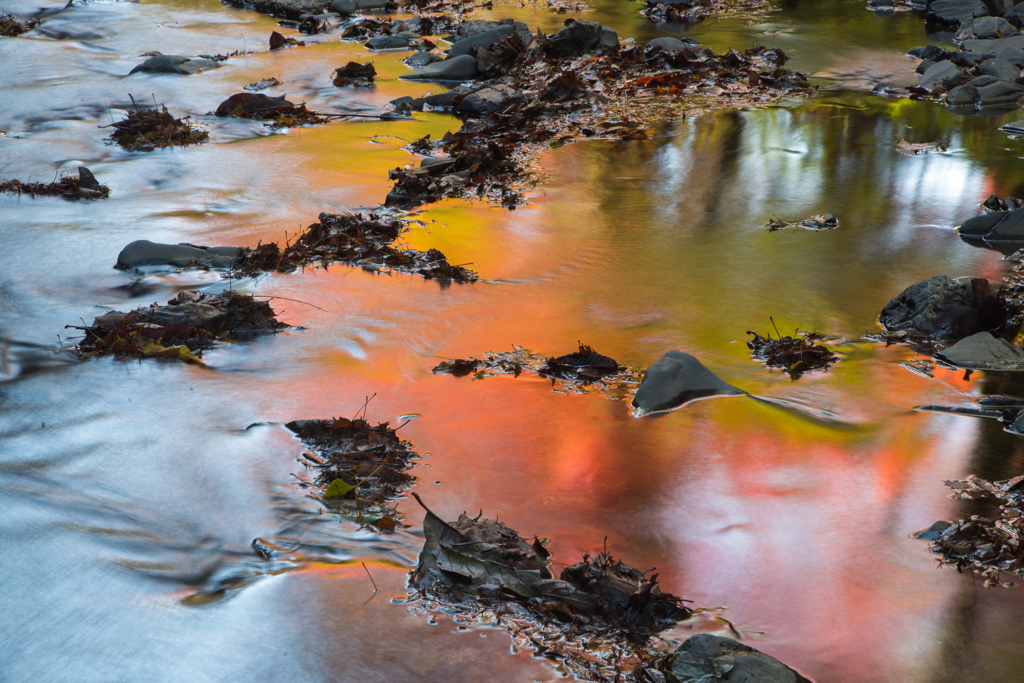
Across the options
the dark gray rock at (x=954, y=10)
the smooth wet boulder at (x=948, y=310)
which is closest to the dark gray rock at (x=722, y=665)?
the smooth wet boulder at (x=948, y=310)

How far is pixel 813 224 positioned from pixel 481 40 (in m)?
6.97

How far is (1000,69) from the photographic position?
959 centimetres

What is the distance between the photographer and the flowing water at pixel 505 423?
2.61m

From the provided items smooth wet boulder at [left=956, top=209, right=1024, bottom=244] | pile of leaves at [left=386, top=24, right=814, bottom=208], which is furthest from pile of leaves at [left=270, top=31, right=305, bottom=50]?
smooth wet boulder at [left=956, top=209, right=1024, bottom=244]

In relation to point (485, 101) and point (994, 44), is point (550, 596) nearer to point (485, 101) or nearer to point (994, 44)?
point (485, 101)

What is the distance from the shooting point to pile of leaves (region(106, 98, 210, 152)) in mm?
8203

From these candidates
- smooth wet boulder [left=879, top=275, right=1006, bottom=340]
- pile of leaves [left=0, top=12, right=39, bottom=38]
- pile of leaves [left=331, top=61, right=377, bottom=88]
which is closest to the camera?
smooth wet boulder [left=879, top=275, right=1006, bottom=340]

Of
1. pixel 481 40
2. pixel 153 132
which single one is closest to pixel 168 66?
pixel 153 132

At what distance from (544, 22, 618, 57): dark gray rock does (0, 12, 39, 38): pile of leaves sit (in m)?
8.30

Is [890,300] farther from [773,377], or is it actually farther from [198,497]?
[198,497]

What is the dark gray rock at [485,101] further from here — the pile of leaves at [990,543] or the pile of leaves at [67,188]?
the pile of leaves at [990,543]

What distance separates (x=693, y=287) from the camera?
17.1 ft

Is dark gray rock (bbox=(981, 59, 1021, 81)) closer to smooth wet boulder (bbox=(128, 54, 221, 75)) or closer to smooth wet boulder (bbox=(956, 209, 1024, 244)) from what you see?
smooth wet boulder (bbox=(956, 209, 1024, 244))

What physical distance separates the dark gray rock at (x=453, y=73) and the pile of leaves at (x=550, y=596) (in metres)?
8.86
